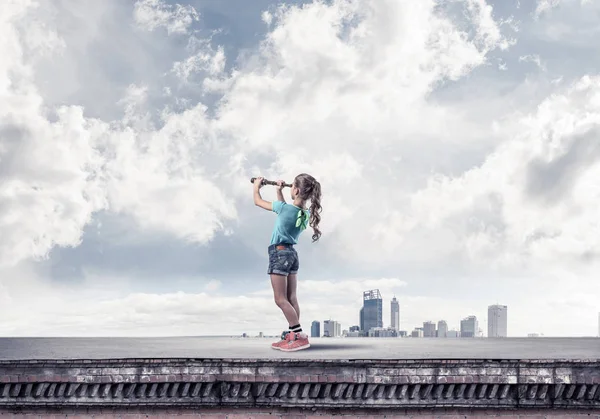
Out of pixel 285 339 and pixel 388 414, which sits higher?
pixel 285 339

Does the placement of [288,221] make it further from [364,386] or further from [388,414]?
[388,414]

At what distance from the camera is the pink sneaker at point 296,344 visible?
10.6 metres

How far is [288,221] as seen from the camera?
10.6 m

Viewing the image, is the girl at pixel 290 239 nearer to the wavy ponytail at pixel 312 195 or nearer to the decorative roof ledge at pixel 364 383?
the wavy ponytail at pixel 312 195

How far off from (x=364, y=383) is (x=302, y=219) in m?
2.59

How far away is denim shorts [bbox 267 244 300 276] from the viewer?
34.7ft

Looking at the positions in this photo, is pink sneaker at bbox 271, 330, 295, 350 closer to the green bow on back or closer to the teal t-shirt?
the teal t-shirt

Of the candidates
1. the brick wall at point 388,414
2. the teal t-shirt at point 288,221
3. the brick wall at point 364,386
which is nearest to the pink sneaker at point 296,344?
the brick wall at point 364,386

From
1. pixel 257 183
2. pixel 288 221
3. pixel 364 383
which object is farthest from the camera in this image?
pixel 257 183

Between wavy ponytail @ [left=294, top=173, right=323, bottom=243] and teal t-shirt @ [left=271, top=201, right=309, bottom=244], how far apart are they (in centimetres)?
14

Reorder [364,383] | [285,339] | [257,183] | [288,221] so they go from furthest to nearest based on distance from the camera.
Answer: [257,183] → [285,339] → [288,221] → [364,383]

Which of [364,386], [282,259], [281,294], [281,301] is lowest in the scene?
[364,386]

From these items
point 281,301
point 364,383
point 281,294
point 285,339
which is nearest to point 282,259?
point 281,294

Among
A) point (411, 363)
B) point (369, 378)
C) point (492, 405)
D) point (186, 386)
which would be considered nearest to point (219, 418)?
point (186, 386)
